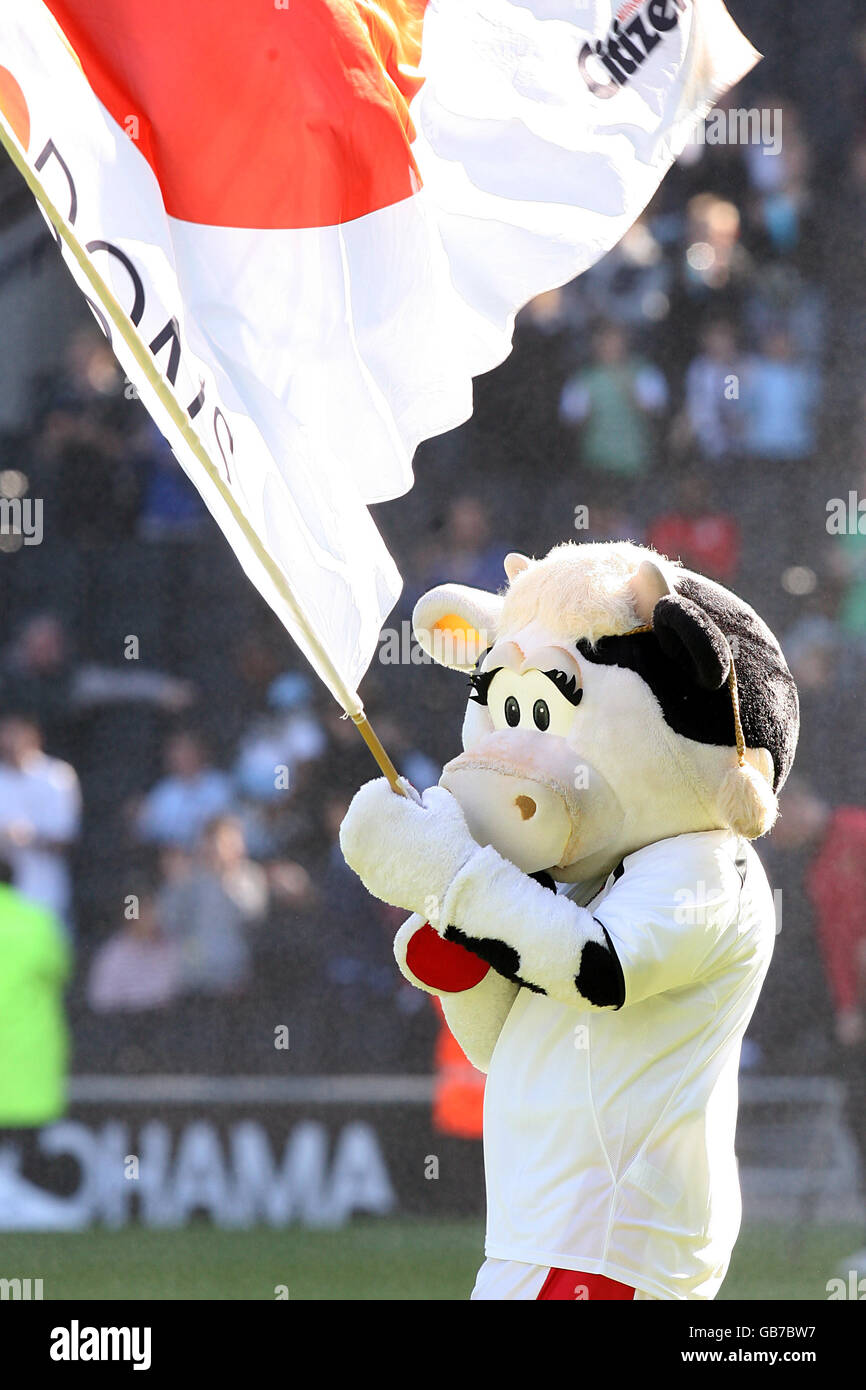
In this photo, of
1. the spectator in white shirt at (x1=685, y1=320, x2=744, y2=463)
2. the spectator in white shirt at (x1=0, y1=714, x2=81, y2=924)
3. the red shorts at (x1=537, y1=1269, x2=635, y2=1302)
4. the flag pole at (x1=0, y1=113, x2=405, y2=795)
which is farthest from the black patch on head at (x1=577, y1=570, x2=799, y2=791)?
A: the spectator in white shirt at (x1=685, y1=320, x2=744, y2=463)

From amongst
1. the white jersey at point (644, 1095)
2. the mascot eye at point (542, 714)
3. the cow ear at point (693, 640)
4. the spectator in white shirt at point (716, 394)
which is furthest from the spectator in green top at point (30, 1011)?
the cow ear at point (693, 640)

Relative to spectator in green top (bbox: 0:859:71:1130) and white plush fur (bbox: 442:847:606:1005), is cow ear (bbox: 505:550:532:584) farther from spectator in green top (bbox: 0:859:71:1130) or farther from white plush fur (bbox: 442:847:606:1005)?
spectator in green top (bbox: 0:859:71:1130)

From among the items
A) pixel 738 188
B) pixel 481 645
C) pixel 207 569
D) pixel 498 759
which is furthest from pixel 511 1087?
pixel 738 188

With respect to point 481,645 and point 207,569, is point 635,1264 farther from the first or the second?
point 207,569

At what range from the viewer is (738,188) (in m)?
5.64

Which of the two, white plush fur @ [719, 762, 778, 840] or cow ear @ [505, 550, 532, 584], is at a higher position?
cow ear @ [505, 550, 532, 584]

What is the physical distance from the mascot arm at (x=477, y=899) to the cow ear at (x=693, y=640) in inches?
11.6

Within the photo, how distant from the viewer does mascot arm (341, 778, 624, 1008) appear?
2.02m

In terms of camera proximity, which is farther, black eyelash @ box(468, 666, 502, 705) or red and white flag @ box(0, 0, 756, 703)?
black eyelash @ box(468, 666, 502, 705)

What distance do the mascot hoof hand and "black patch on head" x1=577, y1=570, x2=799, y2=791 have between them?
11.0 inches

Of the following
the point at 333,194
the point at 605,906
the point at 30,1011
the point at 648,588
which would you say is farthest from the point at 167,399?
the point at 30,1011

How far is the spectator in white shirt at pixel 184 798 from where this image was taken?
495 centimetres

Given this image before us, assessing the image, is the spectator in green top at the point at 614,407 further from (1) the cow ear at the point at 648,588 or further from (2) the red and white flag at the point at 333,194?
(1) the cow ear at the point at 648,588

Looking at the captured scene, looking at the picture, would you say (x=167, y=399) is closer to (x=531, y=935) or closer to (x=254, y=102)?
(x=254, y=102)
